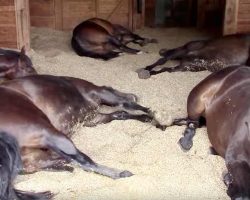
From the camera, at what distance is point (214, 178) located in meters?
3.18

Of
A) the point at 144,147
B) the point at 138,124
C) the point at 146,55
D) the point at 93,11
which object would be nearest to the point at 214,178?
the point at 144,147

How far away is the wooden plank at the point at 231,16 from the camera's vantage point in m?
5.80

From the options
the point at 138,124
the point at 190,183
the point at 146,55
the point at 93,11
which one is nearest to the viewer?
the point at 190,183

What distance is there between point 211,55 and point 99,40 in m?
1.67

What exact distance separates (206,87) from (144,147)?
0.65 metres

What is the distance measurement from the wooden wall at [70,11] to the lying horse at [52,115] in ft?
10.3

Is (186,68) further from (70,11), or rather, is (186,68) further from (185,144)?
(70,11)

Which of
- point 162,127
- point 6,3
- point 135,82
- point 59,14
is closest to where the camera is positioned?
point 162,127

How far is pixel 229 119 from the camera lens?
330 cm

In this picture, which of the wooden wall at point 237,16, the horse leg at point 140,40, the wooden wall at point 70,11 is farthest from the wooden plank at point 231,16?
the wooden wall at point 70,11

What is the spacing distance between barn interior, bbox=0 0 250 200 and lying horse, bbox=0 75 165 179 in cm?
9

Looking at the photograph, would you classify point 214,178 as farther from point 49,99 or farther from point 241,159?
point 49,99

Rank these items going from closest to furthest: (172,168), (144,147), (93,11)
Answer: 1. (172,168)
2. (144,147)
3. (93,11)

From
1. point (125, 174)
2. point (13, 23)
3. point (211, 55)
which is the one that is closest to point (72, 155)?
point (125, 174)
